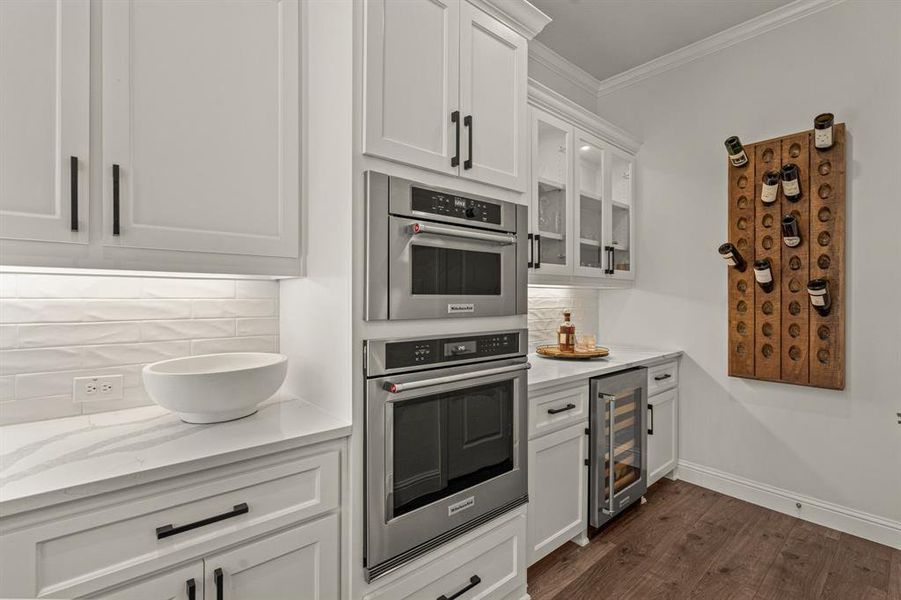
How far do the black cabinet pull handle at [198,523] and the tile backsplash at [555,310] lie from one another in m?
2.14

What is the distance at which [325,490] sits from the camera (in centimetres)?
133

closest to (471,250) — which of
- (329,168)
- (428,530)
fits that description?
(329,168)

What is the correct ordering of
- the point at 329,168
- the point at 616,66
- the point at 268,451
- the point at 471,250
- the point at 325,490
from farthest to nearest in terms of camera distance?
the point at 616,66, the point at 471,250, the point at 329,168, the point at 325,490, the point at 268,451

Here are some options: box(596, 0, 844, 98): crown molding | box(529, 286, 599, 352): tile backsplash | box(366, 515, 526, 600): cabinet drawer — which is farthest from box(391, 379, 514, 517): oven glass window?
Answer: box(596, 0, 844, 98): crown molding

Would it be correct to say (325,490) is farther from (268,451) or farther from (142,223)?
(142,223)

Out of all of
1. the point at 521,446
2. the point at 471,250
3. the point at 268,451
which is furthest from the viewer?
the point at 521,446

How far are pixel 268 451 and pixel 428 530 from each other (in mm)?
655

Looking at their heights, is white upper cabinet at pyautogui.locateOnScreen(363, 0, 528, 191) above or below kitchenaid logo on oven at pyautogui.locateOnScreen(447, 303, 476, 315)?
above

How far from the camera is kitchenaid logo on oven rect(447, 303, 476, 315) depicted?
1588 mm

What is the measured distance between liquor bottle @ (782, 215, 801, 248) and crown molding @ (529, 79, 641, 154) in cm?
115

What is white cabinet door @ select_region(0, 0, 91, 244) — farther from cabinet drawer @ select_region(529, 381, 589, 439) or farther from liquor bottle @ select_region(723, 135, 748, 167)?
liquor bottle @ select_region(723, 135, 748, 167)

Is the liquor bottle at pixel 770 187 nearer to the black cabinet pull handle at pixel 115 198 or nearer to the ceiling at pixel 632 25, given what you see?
the ceiling at pixel 632 25

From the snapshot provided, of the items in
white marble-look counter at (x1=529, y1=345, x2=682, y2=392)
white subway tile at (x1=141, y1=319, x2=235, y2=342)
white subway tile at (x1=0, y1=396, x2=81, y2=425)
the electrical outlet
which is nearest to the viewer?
→ white subway tile at (x1=0, y1=396, x2=81, y2=425)

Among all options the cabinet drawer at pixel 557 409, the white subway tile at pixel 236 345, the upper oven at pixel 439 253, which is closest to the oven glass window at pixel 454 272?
the upper oven at pixel 439 253
